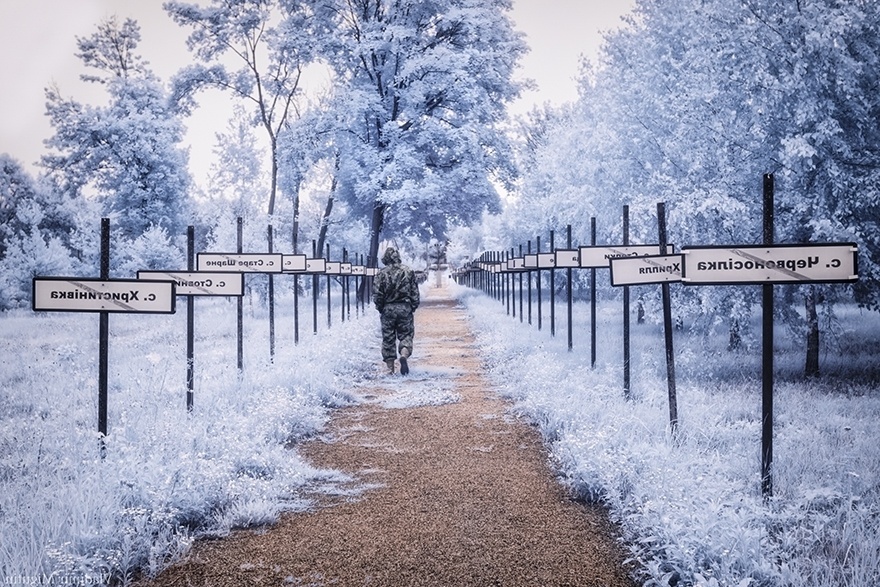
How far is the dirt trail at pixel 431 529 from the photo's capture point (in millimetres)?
3535

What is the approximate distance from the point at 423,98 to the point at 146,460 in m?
22.8

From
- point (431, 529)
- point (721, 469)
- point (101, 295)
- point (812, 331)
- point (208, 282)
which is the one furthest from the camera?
point (812, 331)

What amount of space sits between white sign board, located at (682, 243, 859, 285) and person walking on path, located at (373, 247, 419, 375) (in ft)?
23.6

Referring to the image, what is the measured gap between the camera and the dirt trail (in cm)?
354

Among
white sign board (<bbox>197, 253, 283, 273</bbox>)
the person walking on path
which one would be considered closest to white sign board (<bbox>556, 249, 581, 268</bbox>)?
the person walking on path

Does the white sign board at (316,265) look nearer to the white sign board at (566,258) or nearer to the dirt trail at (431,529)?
the white sign board at (566,258)

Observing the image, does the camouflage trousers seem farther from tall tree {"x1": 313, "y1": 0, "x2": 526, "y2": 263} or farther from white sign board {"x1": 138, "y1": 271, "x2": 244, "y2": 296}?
tall tree {"x1": 313, "y1": 0, "x2": 526, "y2": 263}

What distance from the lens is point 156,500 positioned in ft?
13.5

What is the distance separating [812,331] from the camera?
10180mm

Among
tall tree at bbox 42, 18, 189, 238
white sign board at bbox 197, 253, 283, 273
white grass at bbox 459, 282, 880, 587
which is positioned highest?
tall tree at bbox 42, 18, 189, 238

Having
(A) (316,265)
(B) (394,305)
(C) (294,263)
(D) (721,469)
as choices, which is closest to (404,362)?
(B) (394,305)

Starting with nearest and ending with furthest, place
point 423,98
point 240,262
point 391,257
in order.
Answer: point 240,262 → point 391,257 → point 423,98

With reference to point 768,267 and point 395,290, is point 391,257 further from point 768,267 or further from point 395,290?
point 768,267

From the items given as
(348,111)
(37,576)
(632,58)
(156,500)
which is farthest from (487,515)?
(348,111)
